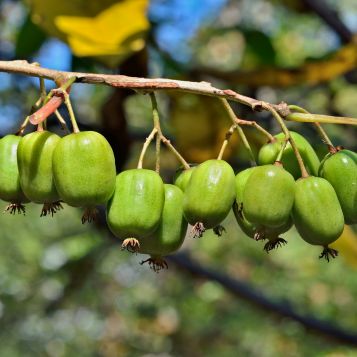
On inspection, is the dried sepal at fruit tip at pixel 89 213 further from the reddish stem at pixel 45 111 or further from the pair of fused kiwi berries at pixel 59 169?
the reddish stem at pixel 45 111

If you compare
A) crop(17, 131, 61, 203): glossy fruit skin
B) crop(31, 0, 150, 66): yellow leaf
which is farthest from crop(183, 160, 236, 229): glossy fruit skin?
crop(31, 0, 150, 66): yellow leaf

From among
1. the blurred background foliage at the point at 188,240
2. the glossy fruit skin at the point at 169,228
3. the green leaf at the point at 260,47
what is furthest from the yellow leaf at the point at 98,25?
the glossy fruit skin at the point at 169,228

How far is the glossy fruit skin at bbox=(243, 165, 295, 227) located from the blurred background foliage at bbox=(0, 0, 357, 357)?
3.48 ft

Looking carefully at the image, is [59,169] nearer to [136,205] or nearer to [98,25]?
[136,205]

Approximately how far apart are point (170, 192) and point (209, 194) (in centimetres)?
8

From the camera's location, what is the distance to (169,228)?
4.00 ft

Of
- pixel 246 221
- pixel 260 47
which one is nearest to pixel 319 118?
pixel 246 221

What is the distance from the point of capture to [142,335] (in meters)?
6.01

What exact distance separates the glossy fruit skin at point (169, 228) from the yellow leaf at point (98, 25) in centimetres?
101

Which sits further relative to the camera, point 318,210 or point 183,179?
point 183,179

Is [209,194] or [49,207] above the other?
[209,194]

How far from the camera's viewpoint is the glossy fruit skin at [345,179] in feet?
3.97

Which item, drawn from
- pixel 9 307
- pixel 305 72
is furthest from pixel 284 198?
pixel 9 307

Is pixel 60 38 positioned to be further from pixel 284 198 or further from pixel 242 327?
pixel 242 327
